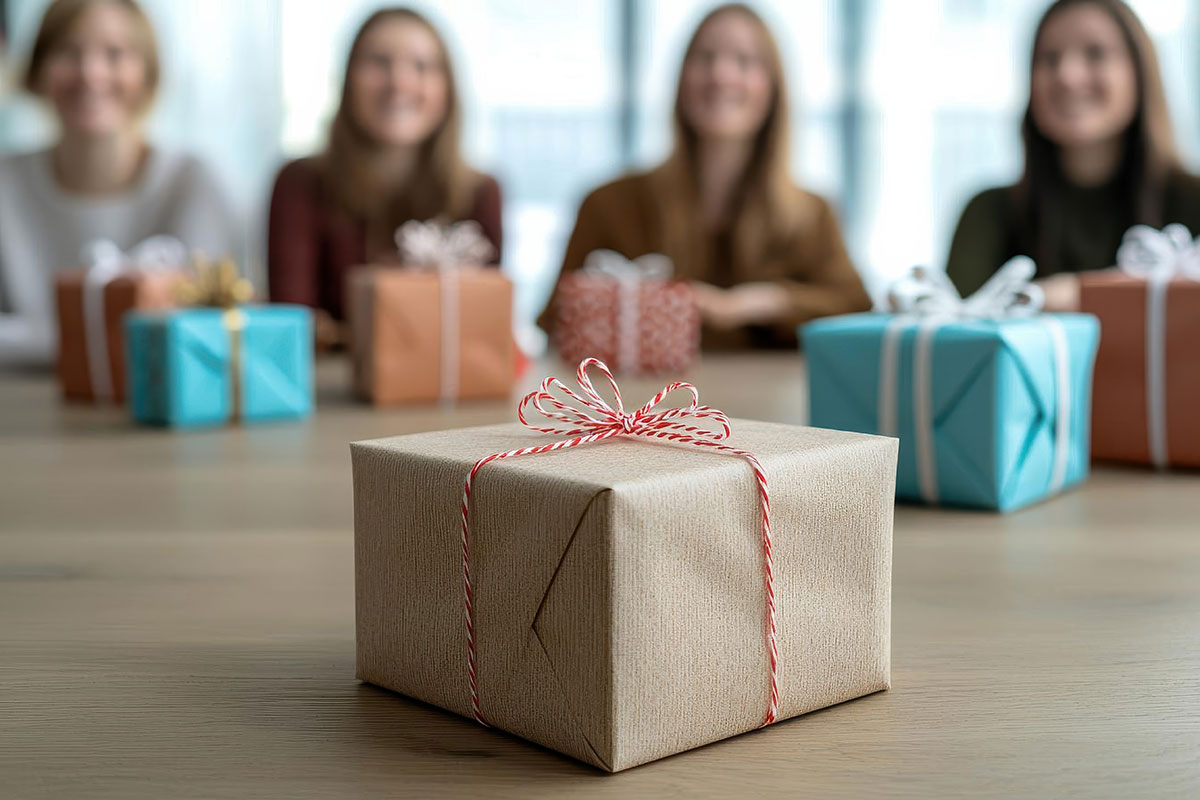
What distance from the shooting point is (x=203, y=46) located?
11.6ft

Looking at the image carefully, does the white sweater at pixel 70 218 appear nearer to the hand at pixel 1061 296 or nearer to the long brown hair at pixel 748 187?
the long brown hair at pixel 748 187

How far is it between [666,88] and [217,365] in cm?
227

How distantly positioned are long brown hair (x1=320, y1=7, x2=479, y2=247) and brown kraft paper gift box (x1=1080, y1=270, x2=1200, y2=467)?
52.0 inches

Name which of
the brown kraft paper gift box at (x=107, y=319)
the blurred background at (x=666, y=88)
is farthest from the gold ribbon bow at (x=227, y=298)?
the blurred background at (x=666, y=88)

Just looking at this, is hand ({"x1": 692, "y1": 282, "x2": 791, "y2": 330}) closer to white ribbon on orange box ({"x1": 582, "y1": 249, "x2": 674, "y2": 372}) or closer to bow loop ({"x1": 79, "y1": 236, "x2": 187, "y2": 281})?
white ribbon on orange box ({"x1": 582, "y1": 249, "x2": 674, "y2": 372})

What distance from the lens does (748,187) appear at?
2457 millimetres

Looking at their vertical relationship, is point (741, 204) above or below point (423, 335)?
above

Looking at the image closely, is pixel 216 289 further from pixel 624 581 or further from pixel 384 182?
pixel 624 581

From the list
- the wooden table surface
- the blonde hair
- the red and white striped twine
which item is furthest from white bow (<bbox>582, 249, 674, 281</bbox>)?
the red and white striped twine

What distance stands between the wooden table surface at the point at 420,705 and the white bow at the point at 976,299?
174 millimetres

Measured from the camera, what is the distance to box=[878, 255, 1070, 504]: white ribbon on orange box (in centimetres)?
113

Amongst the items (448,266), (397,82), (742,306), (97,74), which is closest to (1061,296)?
(742,306)

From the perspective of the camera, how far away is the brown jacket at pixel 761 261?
2.41m

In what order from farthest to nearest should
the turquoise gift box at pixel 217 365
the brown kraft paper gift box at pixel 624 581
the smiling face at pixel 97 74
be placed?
the smiling face at pixel 97 74, the turquoise gift box at pixel 217 365, the brown kraft paper gift box at pixel 624 581
